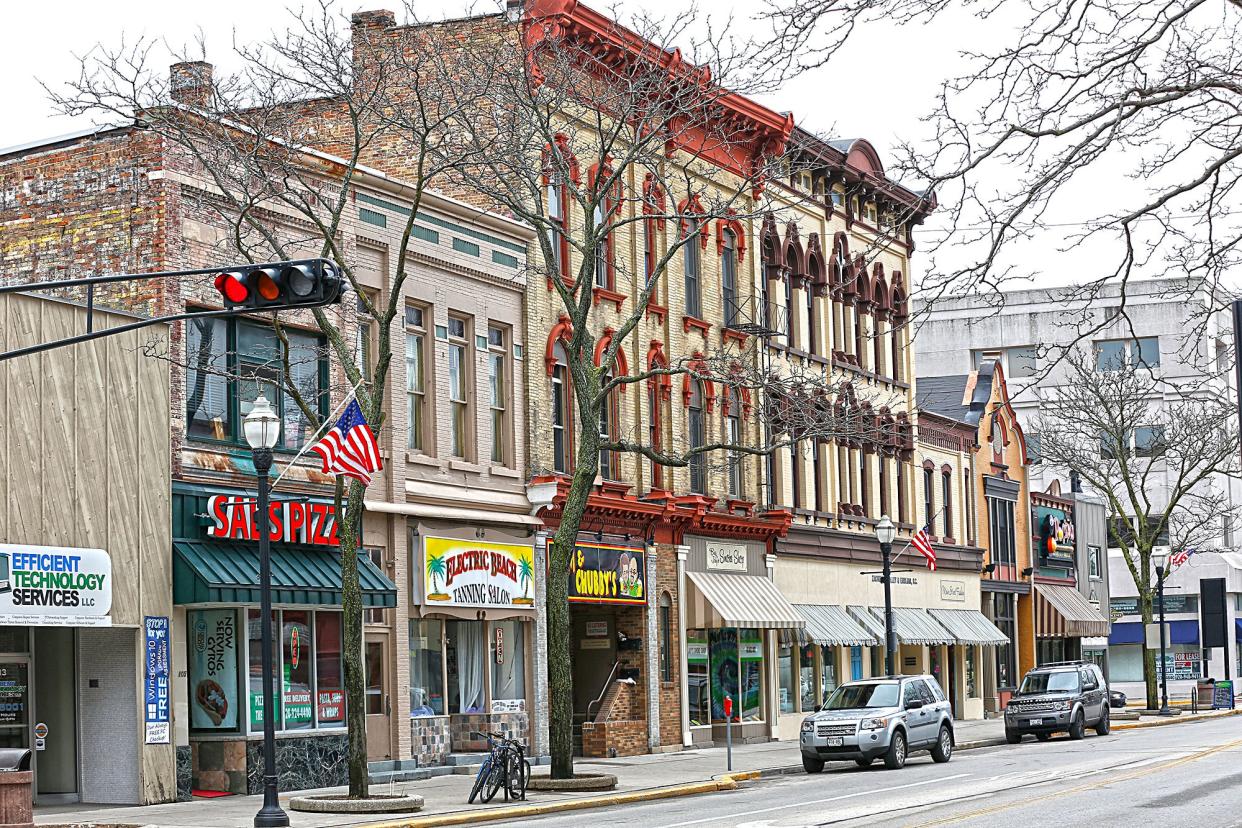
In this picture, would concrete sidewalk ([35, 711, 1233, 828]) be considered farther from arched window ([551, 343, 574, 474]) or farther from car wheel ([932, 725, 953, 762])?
arched window ([551, 343, 574, 474])

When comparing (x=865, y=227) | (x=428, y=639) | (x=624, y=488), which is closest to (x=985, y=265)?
(x=428, y=639)

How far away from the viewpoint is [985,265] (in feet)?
33.9

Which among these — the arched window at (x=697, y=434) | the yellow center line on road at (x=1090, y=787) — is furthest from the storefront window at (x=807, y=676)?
the yellow center line on road at (x=1090, y=787)

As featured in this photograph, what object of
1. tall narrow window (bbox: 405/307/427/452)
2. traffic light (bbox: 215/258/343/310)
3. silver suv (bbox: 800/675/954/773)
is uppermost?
tall narrow window (bbox: 405/307/427/452)

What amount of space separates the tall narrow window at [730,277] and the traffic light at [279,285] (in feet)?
84.6

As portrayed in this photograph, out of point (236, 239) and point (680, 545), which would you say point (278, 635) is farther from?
point (680, 545)

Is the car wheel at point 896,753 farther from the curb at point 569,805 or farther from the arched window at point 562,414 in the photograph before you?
the arched window at point 562,414

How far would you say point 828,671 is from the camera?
1801 inches

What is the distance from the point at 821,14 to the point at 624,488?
1027 inches

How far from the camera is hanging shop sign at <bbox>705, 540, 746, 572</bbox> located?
3991cm

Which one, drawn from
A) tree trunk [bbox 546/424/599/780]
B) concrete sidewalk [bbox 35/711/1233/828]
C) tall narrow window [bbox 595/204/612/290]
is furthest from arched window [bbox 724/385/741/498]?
tree trunk [bbox 546/424/599/780]

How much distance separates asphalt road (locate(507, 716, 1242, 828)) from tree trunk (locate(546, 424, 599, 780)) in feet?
6.08

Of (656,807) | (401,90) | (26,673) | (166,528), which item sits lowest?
(656,807)

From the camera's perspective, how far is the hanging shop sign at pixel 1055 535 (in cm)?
6147
